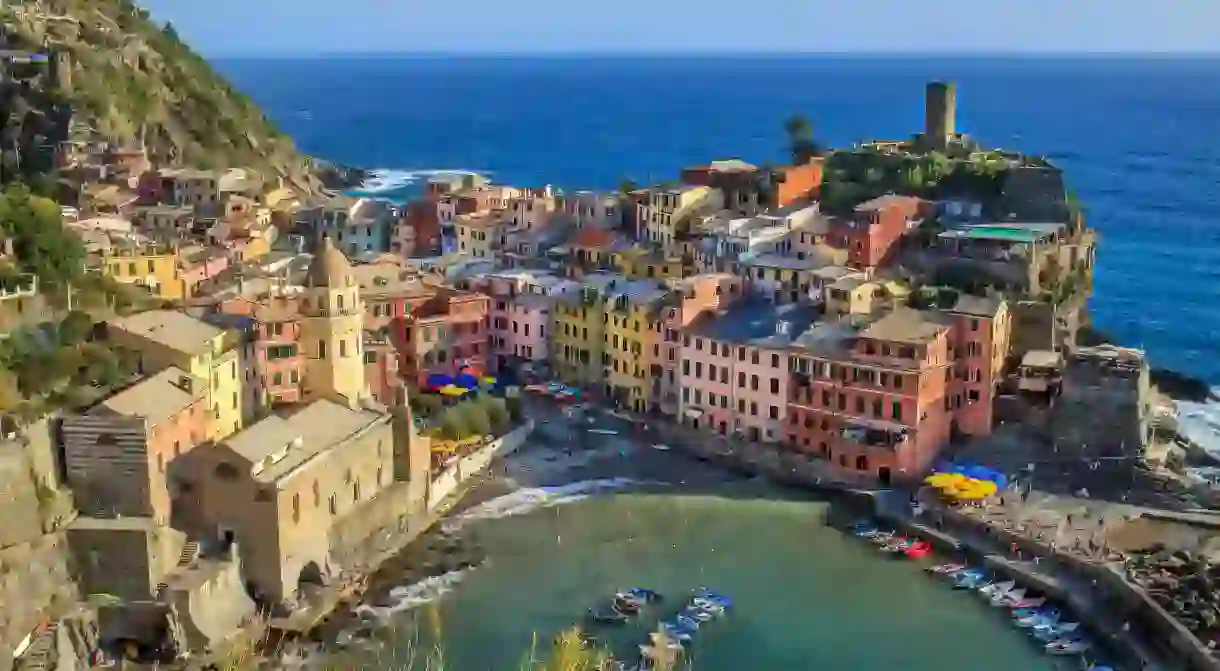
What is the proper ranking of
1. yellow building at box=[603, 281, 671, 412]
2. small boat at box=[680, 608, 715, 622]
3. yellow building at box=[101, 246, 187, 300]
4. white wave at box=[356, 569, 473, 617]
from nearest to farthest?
small boat at box=[680, 608, 715, 622] → white wave at box=[356, 569, 473, 617] → yellow building at box=[603, 281, 671, 412] → yellow building at box=[101, 246, 187, 300]

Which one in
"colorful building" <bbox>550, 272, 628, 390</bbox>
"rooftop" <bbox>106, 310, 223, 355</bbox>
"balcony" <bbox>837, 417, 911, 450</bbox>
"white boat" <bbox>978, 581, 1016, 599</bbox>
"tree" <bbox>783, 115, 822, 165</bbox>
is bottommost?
"white boat" <bbox>978, 581, 1016, 599</bbox>

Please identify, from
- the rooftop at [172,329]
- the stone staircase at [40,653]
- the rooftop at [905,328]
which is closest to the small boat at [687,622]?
the rooftop at [905,328]

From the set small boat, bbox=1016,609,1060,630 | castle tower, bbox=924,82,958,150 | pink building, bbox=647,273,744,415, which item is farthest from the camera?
castle tower, bbox=924,82,958,150

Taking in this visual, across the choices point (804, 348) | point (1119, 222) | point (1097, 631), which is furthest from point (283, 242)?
→ point (1119, 222)

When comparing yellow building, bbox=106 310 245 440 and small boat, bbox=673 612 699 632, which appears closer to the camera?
small boat, bbox=673 612 699 632

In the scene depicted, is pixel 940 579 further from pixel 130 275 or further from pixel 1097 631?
pixel 130 275

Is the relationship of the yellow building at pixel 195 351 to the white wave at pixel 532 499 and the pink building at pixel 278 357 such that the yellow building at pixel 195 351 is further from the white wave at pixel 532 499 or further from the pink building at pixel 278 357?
the white wave at pixel 532 499

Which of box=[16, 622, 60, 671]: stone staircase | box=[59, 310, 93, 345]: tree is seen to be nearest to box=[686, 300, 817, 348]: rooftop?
box=[59, 310, 93, 345]: tree

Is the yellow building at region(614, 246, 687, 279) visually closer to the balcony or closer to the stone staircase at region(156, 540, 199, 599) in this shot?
the balcony
